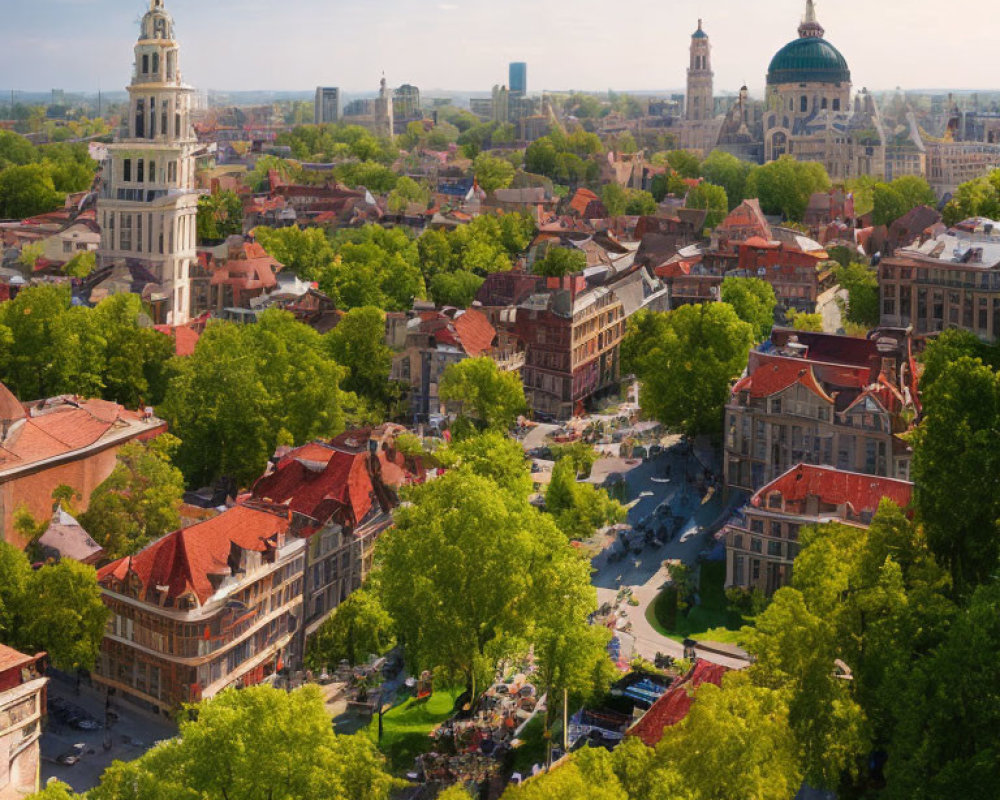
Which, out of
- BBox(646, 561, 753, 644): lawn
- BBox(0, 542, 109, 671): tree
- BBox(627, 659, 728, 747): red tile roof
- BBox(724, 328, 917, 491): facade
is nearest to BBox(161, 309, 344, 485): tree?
BBox(0, 542, 109, 671): tree

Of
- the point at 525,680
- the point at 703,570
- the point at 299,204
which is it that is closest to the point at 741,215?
the point at 299,204

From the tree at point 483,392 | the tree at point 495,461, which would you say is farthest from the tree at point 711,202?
the tree at point 495,461

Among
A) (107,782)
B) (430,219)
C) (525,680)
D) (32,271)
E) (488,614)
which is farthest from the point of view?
(430,219)

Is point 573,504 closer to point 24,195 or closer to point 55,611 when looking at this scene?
point 55,611

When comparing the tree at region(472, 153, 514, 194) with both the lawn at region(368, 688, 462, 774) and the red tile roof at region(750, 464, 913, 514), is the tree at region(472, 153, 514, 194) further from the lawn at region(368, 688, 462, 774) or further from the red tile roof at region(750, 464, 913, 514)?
the lawn at region(368, 688, 462, 774)

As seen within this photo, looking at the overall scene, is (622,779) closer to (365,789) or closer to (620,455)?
(365,789)

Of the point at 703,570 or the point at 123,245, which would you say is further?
the point at 123,245
